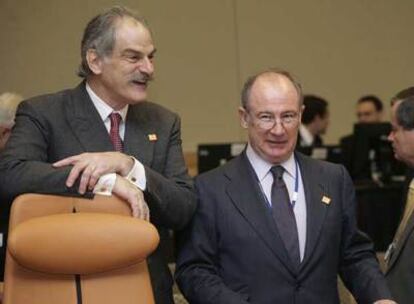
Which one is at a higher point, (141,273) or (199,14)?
(199,14)

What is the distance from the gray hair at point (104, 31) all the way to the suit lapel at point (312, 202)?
2.49ft

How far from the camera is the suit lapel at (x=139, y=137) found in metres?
2.30

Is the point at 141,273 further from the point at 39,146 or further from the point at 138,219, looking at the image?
the point at 39,146

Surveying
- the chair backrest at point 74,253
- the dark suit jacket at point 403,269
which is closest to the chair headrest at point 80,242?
the chair backrest at point 74,253

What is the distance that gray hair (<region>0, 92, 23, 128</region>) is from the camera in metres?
3.65

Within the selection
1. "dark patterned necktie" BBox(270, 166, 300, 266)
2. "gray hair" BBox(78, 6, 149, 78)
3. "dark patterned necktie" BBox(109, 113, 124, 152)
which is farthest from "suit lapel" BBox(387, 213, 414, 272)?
"gray hair" BBox(78, 6, 149, 78)

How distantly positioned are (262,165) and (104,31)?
28.1 inches

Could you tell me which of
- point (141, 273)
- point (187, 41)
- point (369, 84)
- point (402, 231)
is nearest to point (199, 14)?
point (187, 41)

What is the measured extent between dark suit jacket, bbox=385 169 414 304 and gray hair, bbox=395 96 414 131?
0.52 metres

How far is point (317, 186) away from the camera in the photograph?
242 cm

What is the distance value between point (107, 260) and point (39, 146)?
1.57 ft

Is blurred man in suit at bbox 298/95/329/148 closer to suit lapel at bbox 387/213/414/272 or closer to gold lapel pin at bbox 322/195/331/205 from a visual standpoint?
suit lapel at bbox 387/213/414/272

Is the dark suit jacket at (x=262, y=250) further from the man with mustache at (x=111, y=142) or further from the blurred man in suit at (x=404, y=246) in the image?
the blurred man in suit at (x=404, y=246)

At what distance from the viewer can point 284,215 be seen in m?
2.35
